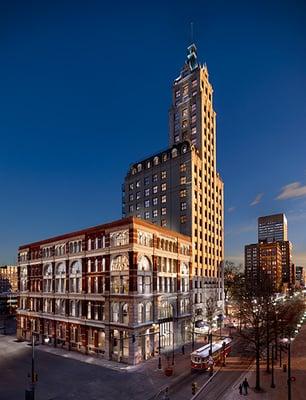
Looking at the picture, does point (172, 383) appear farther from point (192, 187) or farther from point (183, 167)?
point (183, 167)

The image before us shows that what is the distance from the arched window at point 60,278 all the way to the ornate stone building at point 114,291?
0.13m

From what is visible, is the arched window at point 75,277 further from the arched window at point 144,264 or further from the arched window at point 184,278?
the arched window at point 184,278

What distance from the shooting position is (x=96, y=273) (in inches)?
2250

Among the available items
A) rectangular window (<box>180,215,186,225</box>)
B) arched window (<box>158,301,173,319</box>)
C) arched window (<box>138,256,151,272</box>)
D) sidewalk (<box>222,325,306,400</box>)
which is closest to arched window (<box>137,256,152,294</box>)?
arched window (<box>138,256,151,272</box>)

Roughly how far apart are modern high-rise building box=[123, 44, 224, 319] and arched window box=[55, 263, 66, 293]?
87.2ft

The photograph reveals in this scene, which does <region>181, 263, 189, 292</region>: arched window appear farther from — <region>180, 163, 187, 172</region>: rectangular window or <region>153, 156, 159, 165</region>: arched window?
<region>153, 156, 159, 165</region>: arched window

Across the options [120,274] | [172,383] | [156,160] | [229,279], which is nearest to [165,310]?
[120,274]

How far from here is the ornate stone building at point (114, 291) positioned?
51594 mm

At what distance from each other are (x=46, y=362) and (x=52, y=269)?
20.1 metres

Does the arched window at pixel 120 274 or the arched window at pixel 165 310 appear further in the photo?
the arched window at pixel 165 310

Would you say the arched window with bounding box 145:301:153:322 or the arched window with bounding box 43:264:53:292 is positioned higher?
the arched window with bounding box 43:264:53:292

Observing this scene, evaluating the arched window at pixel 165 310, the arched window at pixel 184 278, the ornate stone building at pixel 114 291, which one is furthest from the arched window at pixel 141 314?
the arched window at pixel 184 278

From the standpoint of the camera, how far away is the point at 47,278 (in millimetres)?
69438

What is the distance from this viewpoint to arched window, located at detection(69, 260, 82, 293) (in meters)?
60.9
